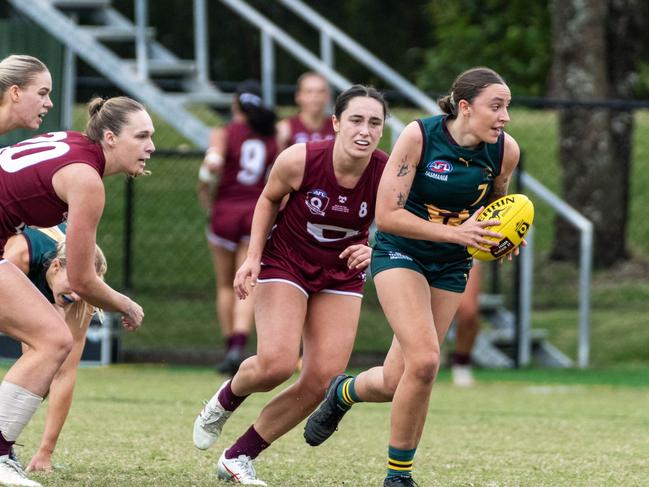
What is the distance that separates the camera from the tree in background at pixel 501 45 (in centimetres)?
2808

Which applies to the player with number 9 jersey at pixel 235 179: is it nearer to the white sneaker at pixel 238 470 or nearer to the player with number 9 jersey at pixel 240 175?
the player with number 9 jersey at pixel 240 175

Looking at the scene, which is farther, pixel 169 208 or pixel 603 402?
pixel 169 208

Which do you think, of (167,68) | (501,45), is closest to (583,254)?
(167,68)

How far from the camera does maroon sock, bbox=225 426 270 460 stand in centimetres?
609

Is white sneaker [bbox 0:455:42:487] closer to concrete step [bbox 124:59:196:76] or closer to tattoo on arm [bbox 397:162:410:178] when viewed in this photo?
tattoo on arm [bbox 397:162:410:178]

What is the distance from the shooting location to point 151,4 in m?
33.2

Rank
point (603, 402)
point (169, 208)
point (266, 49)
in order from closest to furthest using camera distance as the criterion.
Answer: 1. point (603, 402)
2. point (266, 49)
3. point (169, 208)

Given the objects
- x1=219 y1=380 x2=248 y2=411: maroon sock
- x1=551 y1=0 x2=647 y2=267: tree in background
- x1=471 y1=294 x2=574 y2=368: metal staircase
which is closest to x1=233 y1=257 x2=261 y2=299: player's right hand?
x1=219 y1=380 x2=248 y2=411: maroon sock

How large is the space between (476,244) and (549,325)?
28.7 ft

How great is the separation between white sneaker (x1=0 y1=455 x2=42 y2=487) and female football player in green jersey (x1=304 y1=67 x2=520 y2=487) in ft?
4.85

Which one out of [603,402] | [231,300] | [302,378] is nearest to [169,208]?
[231,300]

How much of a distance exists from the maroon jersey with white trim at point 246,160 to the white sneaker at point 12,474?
6170mm

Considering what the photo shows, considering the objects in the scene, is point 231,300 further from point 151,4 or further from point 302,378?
point 151,4

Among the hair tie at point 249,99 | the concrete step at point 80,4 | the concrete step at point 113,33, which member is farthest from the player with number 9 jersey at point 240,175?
the concrete step at point 80,4
